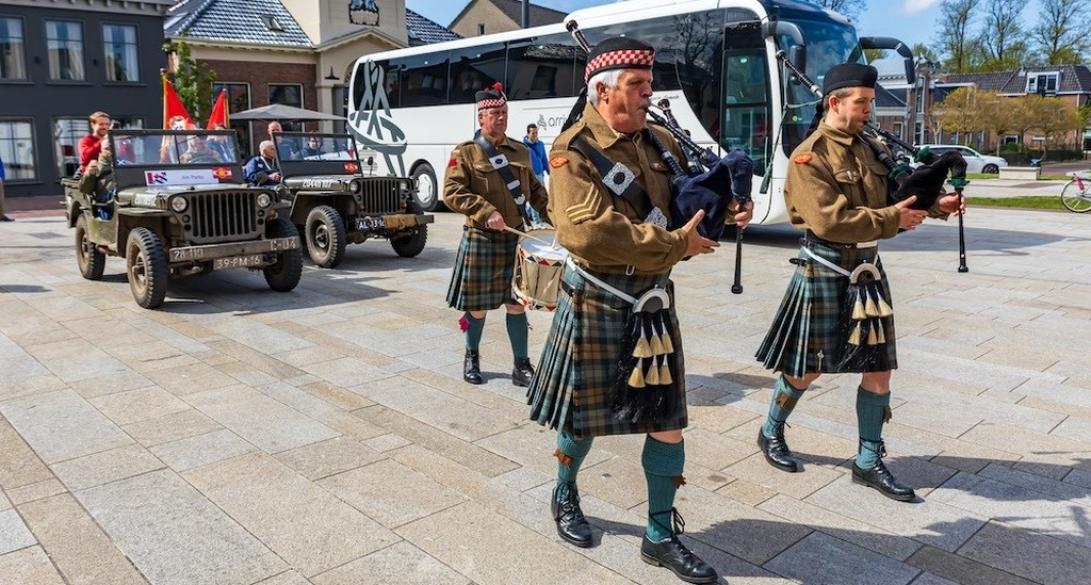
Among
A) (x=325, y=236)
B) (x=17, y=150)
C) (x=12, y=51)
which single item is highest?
(x=12, y=51)

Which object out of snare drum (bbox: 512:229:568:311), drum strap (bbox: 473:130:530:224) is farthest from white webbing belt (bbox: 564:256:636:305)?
drum strap (bbox: 473:130:530:224)

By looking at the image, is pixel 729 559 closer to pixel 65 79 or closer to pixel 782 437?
pixel 782 437

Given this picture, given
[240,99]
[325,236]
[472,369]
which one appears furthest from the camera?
[240,99]

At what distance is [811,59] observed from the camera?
11.9 m

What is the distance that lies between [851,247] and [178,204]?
654cm

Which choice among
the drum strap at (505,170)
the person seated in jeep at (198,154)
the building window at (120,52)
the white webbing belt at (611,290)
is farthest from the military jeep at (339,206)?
the building window at (120,52)

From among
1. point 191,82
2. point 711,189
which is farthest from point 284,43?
point 711,189

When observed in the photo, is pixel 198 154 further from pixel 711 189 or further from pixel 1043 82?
pixel 1043 82

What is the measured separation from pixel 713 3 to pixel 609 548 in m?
10.3

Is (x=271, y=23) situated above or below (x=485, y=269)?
above

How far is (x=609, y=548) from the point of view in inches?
129

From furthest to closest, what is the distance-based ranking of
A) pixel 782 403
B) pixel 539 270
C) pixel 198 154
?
pixel 198 154
pixel 539 270
pixel 782 403

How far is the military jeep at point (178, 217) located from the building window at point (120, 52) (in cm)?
1755

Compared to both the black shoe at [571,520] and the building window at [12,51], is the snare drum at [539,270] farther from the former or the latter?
the building window at [12,51]
